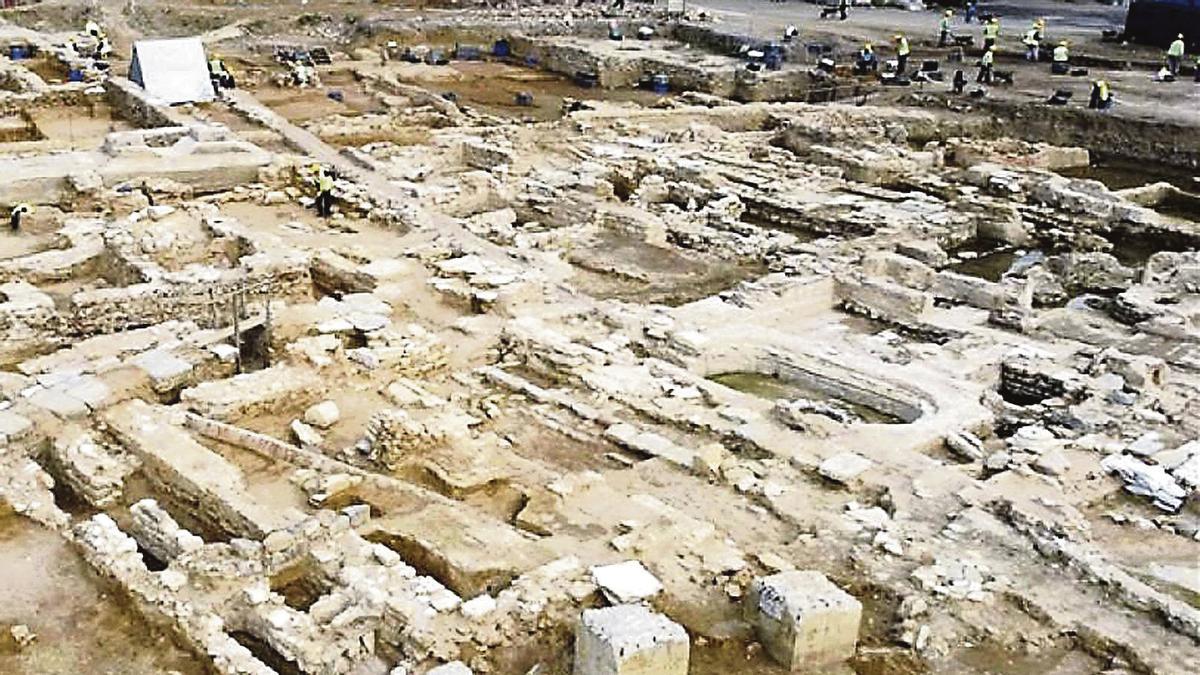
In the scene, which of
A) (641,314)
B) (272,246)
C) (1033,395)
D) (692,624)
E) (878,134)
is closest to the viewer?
(692,624)

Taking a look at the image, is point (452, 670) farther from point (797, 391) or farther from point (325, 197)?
point (325, 197)

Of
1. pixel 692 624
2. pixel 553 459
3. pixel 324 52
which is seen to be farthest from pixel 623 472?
pixel 324 52

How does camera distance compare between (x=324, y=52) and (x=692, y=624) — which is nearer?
(x=692, y=624)

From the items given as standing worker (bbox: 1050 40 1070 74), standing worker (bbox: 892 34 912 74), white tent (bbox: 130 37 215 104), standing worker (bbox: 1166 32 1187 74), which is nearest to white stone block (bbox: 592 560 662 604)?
white tent (bbox: 130 37 215 104)

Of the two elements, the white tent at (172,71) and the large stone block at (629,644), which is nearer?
the large stone block at (629,644)

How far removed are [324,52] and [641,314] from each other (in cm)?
2111

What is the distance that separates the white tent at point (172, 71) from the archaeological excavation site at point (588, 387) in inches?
2.9

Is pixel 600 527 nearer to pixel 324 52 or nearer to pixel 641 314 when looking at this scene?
pixel 641 314

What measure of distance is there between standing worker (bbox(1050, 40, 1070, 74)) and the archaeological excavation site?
14.0ft

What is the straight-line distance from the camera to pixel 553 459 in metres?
11.3

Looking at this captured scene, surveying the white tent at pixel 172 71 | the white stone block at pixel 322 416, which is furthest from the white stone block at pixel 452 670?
the white tent at pixel 172 71

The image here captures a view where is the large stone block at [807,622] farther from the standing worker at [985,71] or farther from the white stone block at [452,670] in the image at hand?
the standing worker at [985,71]

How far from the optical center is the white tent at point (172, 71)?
25.1 metres

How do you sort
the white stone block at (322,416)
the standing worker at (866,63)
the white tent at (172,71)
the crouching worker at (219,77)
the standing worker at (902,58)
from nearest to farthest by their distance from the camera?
the white stone block at (322,416)
the white tent at (172,71)
the crouching worker at (219,77)
the standing worker at (902,58)
the standing worker at (866,63)
